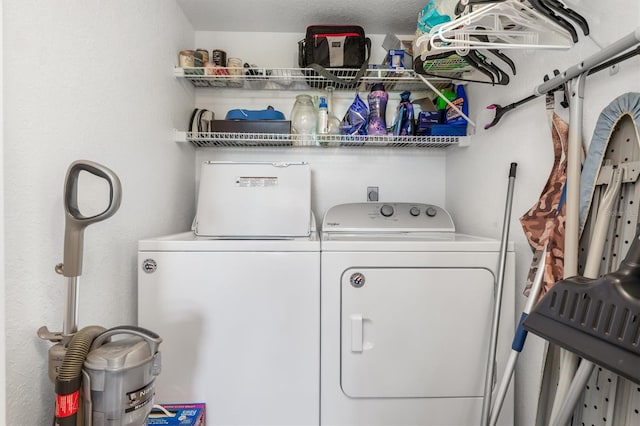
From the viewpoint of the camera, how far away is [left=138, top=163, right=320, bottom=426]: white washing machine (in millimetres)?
1155

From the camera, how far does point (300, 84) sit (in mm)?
1862

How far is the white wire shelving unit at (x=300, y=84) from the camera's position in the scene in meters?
1.60

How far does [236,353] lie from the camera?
46.0 inches

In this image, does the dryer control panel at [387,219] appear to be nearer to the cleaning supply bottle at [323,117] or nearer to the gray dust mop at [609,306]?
the cleaning supply bottle at [323,117]

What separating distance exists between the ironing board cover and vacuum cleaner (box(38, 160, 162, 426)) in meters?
1.21

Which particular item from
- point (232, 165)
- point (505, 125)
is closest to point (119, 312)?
point (232, 165)

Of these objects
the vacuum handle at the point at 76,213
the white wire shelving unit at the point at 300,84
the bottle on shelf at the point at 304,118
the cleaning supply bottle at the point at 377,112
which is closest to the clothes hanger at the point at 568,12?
the white wire shelving unit at the point at 300,84

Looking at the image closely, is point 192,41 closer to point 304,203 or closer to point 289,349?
point 304,203

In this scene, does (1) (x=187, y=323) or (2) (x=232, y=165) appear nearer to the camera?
(1) (x=187, y=323)

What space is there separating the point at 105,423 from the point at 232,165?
3.44ft

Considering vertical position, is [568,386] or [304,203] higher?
[304,203]

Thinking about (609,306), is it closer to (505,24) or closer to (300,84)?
(505,24)

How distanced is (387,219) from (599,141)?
2.67ft

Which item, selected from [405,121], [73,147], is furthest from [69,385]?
[405,121]
